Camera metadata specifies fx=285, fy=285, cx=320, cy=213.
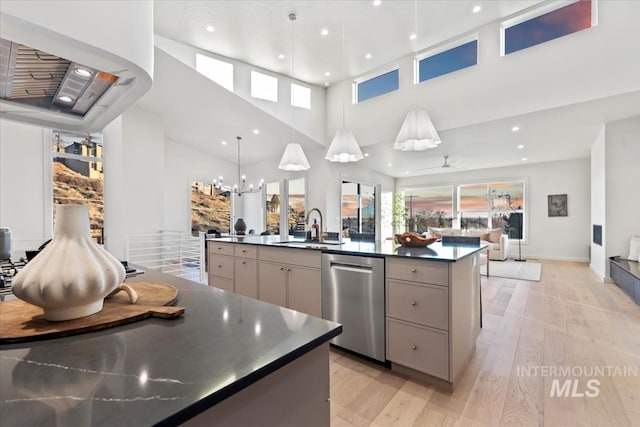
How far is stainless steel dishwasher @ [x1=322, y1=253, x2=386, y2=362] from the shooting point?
84.8 inches

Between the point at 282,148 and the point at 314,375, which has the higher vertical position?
the point at 282,148

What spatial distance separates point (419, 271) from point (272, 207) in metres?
6.87

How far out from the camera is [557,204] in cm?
732

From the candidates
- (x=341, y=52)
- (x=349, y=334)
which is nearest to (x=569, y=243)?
(x=341, y=52)

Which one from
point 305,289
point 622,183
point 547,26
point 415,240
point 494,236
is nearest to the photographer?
point 415,240

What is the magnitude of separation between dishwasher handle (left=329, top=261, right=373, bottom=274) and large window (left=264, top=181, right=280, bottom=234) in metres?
6.05

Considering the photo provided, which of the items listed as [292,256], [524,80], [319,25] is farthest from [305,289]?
[524,80]

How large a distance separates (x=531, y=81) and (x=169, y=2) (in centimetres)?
514

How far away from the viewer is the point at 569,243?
7.12 m

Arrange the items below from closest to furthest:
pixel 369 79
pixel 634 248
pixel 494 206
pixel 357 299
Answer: pixel 357 299 < pixel 634 248 < pixel 369 79 < pixel 494 206

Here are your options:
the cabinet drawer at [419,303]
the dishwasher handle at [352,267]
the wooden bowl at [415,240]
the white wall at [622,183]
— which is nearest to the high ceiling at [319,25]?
the white wall at [622,183]

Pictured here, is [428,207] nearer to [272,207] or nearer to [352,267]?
[272,207]

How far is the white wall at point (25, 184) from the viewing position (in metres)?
3.24

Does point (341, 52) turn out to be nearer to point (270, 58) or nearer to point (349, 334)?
point (270, 58)
